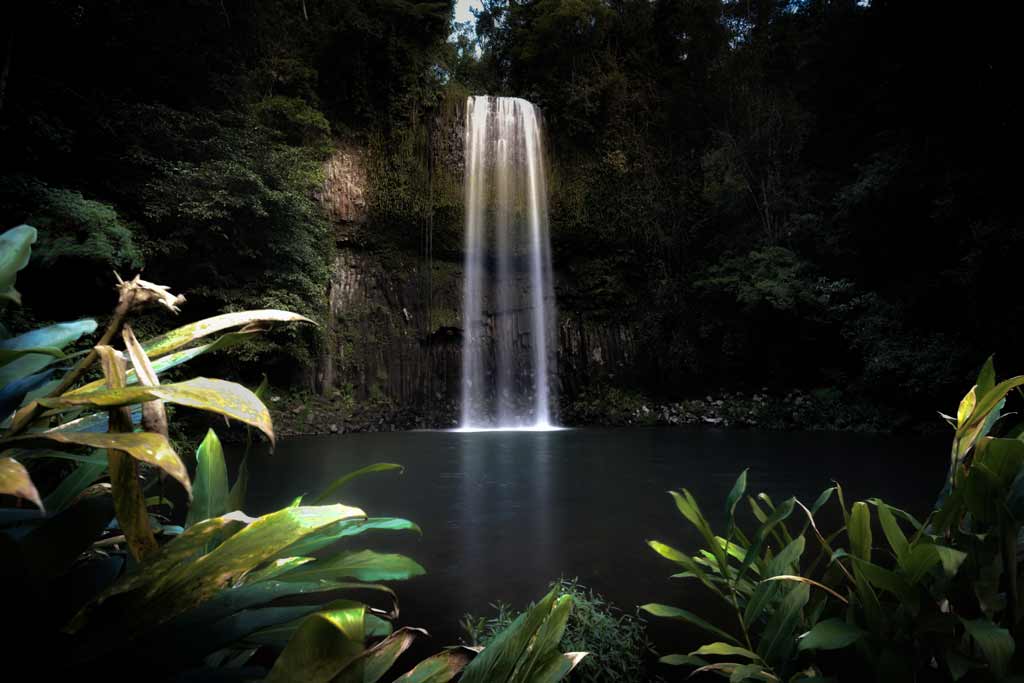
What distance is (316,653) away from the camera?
379 mm

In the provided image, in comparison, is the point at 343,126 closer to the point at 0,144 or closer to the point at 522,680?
the point at 0,144

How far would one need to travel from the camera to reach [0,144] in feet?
20.8

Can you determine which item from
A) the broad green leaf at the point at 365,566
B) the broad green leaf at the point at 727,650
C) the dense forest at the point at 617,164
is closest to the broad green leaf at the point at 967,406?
the broad green leaf at the point at 727,650

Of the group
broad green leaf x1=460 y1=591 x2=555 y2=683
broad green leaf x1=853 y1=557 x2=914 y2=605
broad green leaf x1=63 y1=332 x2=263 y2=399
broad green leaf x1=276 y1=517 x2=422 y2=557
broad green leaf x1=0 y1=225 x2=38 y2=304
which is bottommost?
broad green leaf x1=853 y1=557 x2=914 y2=605

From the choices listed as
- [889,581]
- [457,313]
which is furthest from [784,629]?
[457,313]

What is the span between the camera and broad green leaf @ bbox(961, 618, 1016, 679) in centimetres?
73

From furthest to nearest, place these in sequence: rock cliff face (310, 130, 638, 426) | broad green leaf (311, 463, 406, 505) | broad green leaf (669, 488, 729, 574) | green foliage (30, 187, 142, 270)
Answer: rock cliff face (310, 130, 638, 426) < green foliage (30, 187, 142, 270) < broad green leaf (669, 488, 729, 574) < broad green leaf (311, 463, 406, 505)

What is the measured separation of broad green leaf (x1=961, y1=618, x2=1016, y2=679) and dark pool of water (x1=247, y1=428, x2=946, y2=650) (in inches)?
50.0

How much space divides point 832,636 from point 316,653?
84cm

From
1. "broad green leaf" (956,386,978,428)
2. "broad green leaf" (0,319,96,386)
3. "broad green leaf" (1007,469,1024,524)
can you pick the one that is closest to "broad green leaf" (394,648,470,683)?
"broad green leaf" (0,319,96,386)

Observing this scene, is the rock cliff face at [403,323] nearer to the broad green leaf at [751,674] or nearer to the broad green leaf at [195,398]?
the broad green leaf at [751,674]

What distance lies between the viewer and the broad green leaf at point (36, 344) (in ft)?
2.01

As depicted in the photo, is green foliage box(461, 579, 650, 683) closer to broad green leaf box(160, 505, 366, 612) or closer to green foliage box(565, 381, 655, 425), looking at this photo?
broad green leaf box(160, 505, 366, 612)

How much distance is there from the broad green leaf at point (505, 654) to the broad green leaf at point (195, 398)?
29 centimetres
